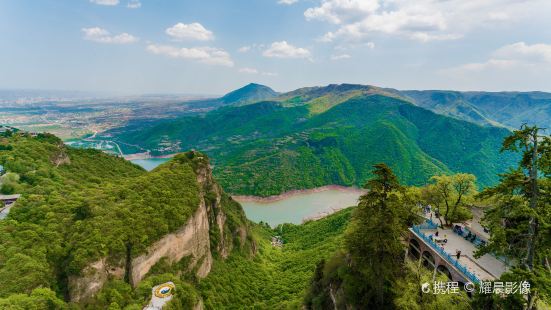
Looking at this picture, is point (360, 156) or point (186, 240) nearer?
point (186, 240)

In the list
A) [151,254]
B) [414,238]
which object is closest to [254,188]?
[151,254]

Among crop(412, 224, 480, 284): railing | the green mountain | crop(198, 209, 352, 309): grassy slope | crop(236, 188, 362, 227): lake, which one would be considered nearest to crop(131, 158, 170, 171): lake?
crop(236, 188, 362, 227): lake

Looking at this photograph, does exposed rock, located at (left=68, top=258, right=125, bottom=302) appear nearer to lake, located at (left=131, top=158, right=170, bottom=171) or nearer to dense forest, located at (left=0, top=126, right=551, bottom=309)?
dense forest, located at (left=0, top=126, right=551, bottom=309)

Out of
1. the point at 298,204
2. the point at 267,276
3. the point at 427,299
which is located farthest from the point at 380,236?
the point at 298,204

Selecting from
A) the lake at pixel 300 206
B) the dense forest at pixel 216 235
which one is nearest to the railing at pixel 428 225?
the dense forest at pixel 216 235

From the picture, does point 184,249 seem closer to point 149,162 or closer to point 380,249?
point 380,249

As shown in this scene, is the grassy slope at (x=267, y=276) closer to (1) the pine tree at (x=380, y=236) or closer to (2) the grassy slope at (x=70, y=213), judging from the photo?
(2) the grassy slope at (x=70, y=213)

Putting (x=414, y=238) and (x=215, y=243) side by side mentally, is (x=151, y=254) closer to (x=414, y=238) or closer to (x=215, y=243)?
(x=215, y=243)

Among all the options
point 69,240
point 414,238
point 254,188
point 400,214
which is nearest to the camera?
point 400,214
